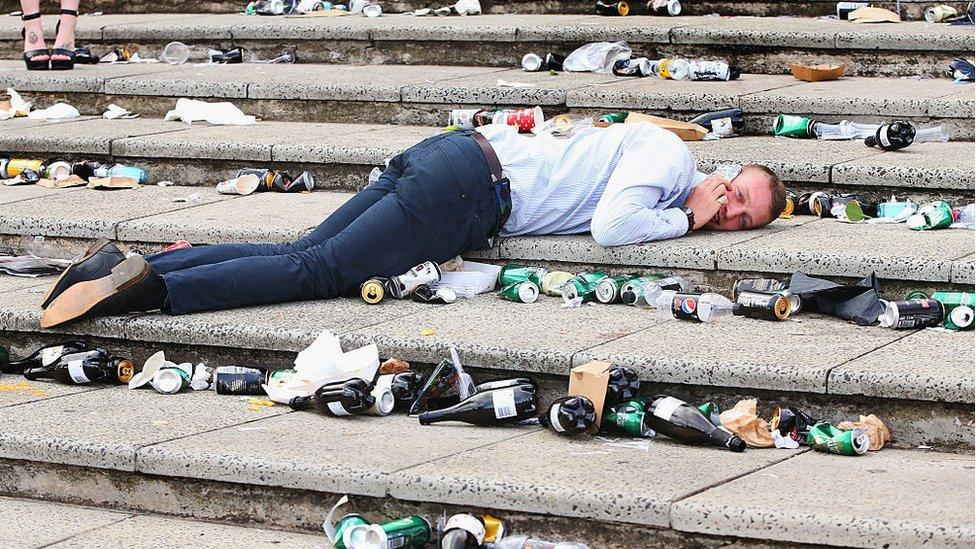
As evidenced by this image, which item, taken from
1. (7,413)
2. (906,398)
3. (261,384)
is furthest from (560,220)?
(7,413)

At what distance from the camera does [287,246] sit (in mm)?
5211

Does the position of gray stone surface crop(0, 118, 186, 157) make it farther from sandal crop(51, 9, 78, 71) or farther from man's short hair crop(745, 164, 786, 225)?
man's short hair crop(745, 164, 786, 225)

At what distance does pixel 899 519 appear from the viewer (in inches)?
130

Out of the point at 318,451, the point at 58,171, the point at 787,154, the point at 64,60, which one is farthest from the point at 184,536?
the point at 64,60

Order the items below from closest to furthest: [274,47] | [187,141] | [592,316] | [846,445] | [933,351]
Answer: [846,445]
[933,351]
[592,316]
[187,141]
[274,47]

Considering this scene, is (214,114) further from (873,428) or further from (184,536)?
(873,428)

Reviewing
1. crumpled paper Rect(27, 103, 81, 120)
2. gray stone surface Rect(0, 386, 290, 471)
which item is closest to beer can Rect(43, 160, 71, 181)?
crumpled paper Rect(27, 103, 81, 120)

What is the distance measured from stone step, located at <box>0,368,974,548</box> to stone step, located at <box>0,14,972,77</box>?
3512 mm

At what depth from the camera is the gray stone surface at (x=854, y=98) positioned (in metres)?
6.07

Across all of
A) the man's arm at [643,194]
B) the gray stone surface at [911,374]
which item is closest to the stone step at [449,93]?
the man's arm at [643,194]

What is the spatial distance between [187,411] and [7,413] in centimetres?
58

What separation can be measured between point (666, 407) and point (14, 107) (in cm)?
510

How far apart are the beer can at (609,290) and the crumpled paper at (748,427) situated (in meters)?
1.00

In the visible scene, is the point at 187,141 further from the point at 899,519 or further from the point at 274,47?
the point at 899,519
